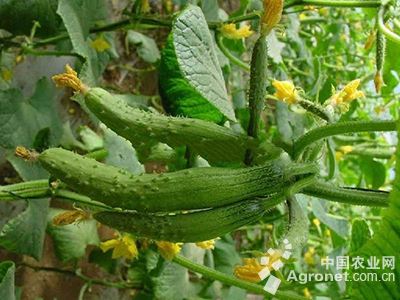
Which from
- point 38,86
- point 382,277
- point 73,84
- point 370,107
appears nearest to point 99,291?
point 38,86

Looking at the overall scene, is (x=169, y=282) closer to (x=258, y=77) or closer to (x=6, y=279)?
(x=6, y=279)

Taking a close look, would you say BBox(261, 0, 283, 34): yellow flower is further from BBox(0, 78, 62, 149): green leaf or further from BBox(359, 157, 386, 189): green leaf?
BBox(359, 157, 386, 189): green leaf

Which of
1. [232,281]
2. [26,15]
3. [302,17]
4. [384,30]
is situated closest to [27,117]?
[26,15]

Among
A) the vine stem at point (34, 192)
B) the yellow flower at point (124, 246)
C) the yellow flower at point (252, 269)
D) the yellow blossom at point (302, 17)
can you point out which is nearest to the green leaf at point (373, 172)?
the yellow blossom at point (302, 17)

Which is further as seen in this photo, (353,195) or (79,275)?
(79,275)

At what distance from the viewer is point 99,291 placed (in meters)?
1.68

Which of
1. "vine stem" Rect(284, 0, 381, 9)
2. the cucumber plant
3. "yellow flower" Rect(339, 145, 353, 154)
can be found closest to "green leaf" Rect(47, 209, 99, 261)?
the cucumber plant

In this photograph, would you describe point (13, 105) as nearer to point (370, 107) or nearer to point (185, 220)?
point (185, 220)

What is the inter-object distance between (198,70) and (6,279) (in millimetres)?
409

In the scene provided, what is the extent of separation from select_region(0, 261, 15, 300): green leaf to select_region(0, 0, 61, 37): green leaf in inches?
17.9

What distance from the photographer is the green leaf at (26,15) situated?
1.15m

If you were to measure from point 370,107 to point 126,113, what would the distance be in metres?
2.60

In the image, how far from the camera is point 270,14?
71 centimetres

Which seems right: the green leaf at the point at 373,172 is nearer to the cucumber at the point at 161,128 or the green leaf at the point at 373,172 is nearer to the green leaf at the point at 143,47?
the green leaf at the point at 143,47
